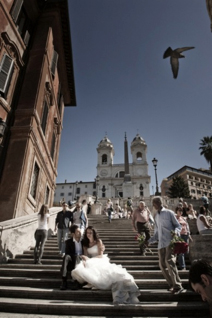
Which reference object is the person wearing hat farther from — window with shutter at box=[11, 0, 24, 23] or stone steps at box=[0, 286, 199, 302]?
window with shutter at box=[11, 0, 24, 23]

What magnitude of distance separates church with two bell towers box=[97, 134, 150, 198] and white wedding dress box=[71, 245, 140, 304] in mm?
56386

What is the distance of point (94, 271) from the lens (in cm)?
413

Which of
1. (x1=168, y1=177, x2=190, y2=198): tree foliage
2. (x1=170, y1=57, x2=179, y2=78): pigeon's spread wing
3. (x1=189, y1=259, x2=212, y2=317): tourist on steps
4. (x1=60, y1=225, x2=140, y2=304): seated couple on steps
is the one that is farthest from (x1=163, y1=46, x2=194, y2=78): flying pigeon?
(x1=168, y1=177, x2=190, y2=198): tree foliage

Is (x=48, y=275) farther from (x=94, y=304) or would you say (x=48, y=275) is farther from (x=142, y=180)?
(x=142, y=180)

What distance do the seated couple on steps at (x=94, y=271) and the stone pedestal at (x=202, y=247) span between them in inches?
85.7

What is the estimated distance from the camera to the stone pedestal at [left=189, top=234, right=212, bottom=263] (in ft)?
16.3

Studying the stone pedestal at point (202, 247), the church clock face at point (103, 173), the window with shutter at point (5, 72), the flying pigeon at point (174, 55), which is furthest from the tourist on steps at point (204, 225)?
the church clock face at point (103, 173)

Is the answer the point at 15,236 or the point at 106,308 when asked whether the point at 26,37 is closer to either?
the point at 15,236

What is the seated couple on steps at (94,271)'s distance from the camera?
3809 millimetres

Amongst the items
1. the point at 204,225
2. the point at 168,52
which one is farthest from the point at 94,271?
the point at 168,52

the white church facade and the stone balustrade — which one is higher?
the white church facade

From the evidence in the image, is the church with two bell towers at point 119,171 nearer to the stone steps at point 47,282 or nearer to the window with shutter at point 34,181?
the window with shutter at point 34,181

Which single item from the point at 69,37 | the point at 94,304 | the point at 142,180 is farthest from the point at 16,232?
the point at 142,180

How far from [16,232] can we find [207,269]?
6.50 m
